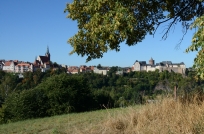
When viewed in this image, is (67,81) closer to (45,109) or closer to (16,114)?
(45,109)

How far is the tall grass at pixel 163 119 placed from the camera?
4.89m

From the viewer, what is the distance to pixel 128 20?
6.01 m

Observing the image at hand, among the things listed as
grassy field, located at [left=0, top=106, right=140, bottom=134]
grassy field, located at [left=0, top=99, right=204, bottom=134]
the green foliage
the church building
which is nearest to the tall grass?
grassy field, located at [left=0, top=99, right=204, bottom=134]

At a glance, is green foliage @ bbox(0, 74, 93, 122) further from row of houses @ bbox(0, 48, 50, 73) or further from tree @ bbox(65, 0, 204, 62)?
row of houses @ bbox(0, 48, 50, 73)

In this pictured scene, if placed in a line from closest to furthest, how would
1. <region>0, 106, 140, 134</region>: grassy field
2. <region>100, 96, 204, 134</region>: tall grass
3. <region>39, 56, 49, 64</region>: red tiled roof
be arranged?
1. <region>100, 96, 204, 134</region>: tall grass
2. <region>0, 106, 140, 134</region>: grassy field
3. <region>39, 56, 49, 64</region>: red tiled roof

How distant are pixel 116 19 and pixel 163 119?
2409 mm

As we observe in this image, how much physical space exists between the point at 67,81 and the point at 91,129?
56.1 feet

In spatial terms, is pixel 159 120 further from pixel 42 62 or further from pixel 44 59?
pixel 44 59

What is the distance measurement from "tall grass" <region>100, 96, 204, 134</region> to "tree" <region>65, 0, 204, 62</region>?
5.98ft

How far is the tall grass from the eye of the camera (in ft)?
16.1

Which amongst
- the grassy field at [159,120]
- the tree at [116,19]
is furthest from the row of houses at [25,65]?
the grassy field at [159,120]

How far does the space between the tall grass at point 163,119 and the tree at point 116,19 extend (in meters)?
1.82

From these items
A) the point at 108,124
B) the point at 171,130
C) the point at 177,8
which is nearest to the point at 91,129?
the point at 108,124

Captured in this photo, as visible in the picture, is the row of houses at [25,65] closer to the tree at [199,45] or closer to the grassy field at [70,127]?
the grassy field at [70,127]
